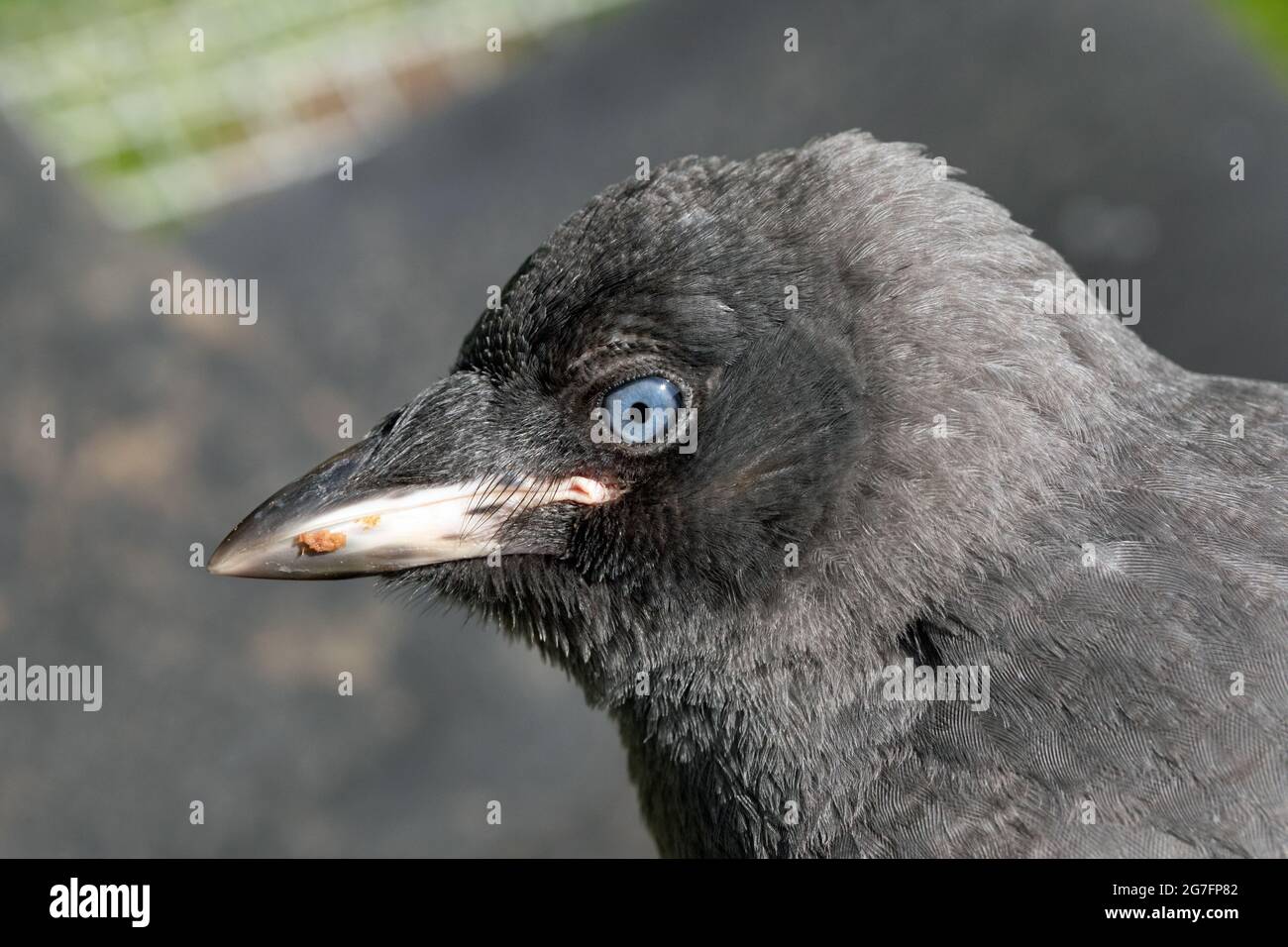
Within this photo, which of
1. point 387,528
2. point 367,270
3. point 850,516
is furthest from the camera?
point 367,270

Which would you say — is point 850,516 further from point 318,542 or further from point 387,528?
point 318,542

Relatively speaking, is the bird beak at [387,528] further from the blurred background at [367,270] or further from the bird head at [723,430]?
the blurred background at [367,270]

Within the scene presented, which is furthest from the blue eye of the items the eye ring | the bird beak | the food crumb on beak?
the food crumb on beak
